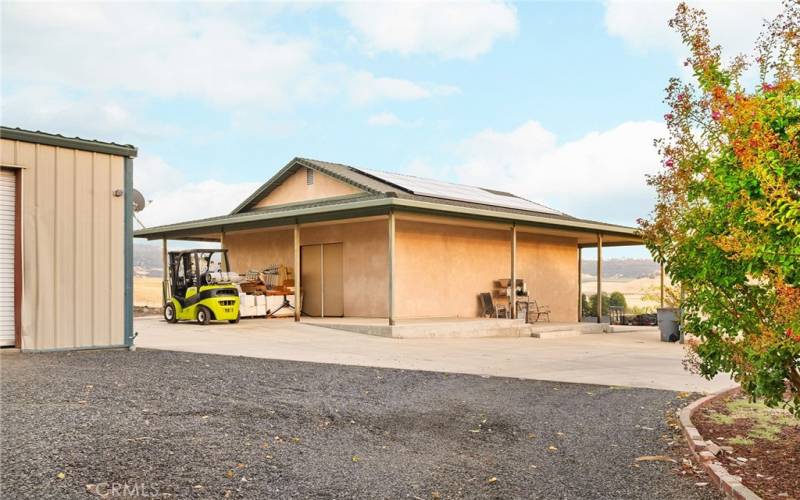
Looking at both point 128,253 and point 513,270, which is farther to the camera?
point 513,270

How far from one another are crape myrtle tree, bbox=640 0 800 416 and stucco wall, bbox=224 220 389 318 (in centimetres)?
1340

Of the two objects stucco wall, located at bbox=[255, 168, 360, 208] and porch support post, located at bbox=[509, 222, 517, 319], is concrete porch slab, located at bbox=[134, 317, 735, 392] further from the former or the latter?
stucco wall, located at bbox=[255, 168, 360, 208]

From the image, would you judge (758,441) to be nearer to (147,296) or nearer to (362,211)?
(362,211)

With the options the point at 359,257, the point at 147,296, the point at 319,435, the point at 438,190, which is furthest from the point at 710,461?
the point at 147,296

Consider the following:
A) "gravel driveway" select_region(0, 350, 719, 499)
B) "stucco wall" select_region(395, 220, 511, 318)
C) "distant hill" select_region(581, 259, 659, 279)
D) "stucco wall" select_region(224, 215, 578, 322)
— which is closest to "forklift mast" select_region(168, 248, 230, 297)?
"stucco wall" select_region(224, 215, 578, 322)

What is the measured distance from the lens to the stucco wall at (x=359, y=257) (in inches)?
769

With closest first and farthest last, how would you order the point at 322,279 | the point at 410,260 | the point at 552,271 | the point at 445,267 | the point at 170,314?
the point at 410,260 → the point at 170,314 → the point at 445,267 → the point at 322,279 → the point at 552,271

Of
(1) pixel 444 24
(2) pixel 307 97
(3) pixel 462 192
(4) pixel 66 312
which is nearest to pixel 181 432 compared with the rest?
(4) pixel 66 312

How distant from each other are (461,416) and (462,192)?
16.3m

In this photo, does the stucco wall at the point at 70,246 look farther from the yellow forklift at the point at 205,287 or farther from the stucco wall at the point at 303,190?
the stucco wall at the point at 303,190

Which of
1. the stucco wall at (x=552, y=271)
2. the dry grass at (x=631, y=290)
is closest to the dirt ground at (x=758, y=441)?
the stucco wall at (x=552, y=271)

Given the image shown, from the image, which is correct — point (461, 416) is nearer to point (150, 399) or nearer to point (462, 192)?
point (150, 399)

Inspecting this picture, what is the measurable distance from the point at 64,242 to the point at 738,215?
1044 cm

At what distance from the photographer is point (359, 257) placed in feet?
66.3
